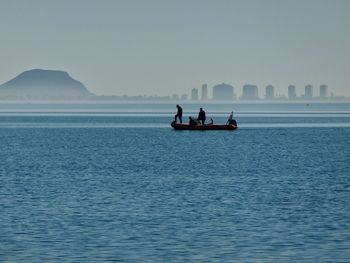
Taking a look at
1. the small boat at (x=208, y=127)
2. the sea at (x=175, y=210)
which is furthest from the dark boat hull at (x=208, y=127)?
the sea at (x=175, y=210)

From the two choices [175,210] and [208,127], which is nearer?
[175,210]

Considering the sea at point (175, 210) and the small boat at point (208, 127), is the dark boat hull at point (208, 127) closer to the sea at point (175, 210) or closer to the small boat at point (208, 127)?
the small boat at point (208, 127)

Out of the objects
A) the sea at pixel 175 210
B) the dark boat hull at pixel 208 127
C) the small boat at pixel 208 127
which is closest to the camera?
the sea at pixel 175 210

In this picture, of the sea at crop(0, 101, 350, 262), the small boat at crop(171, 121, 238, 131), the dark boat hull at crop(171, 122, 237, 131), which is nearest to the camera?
the sea at crop(0, 101, 350, 262)

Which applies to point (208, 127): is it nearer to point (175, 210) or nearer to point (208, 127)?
point (208, 127)

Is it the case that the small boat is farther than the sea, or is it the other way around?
the small boat

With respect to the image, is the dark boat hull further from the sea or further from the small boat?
the sea

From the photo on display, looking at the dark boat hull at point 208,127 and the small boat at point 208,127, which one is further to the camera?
the dark boat hull at point 208,127

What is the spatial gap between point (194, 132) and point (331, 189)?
7233 cm

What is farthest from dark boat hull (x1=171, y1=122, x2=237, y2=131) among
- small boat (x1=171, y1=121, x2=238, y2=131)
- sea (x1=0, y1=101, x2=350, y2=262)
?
sea (x1=0, y1=101, x2=350, y2=262)

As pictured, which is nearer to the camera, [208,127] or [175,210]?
[175,210]

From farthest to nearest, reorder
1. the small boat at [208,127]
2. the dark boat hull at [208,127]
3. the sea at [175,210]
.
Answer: the dark boat hull at [208,127] → the small boat at [208,127] → the sea at [175,210]

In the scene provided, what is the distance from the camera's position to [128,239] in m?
25.0

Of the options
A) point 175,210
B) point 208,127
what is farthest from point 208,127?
point 175,210
